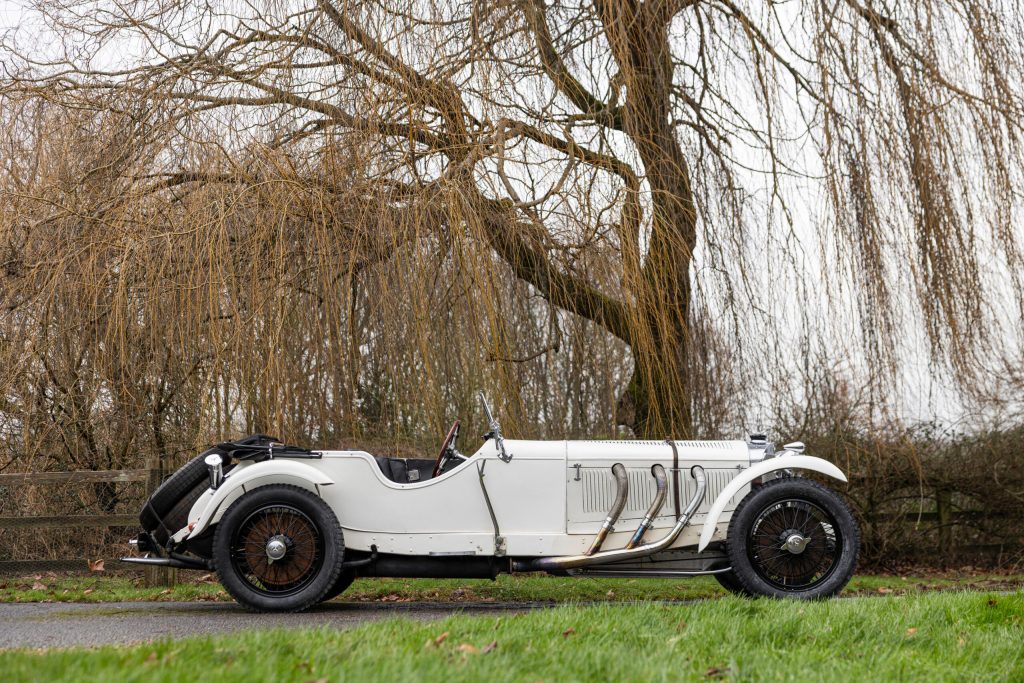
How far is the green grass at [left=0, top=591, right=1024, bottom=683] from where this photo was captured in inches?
129

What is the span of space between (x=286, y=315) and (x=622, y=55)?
11.7ft

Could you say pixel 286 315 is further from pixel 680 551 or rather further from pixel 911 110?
pixel 911 110

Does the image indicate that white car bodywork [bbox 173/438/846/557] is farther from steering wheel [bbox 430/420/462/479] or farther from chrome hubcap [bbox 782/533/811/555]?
chrome hubcap [bbox 782/533/811/555]

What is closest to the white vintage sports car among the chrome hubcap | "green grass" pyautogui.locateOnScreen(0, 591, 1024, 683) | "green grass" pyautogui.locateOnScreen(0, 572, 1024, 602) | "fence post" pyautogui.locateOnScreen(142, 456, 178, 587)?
the chrome hubcap

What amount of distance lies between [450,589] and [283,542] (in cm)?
254

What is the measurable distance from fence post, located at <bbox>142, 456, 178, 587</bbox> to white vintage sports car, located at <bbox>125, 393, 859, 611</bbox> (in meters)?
2.40

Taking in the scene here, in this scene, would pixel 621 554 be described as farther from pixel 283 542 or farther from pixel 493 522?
pixel 283 542

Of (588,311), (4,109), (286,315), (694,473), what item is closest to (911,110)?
(588,311)

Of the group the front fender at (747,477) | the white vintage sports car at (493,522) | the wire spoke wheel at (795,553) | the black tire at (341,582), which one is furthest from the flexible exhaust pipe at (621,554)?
the black tire at (341,582)

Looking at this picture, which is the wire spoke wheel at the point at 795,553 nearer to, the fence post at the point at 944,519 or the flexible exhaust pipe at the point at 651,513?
A: the flexible exhaust pipe at the point at 651,513

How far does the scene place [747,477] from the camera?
5949mm

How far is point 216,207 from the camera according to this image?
7484 millimetres

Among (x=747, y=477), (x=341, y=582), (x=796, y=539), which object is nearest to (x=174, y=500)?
(x=341, y=582)

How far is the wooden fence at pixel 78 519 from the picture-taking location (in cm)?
840
